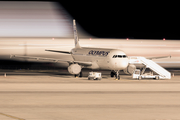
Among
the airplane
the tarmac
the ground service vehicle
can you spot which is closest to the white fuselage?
the airplane

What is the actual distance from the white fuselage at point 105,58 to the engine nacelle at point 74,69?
3.25 metres

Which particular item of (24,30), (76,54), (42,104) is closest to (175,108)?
(42,104)

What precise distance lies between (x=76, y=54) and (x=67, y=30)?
1385 centimetres

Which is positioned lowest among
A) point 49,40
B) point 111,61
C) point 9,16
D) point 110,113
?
point 110,113

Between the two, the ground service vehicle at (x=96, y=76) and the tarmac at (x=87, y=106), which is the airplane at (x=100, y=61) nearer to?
the ground service vehicle at (x=96, y=76)

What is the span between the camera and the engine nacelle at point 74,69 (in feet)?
149

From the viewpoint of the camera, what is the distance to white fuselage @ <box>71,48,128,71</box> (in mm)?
44719

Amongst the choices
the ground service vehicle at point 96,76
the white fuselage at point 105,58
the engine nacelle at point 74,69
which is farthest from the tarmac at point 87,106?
the white fuselage at point 105,58

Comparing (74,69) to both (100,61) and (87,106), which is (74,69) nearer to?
(100,61)

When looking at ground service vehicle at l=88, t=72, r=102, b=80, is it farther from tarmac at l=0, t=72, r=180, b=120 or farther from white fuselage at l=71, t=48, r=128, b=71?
tarmac at l=0, t=72, r=180, b=120

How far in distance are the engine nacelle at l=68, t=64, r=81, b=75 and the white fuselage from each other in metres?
3.25

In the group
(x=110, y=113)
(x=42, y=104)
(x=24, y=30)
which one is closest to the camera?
(x=110, y=113)

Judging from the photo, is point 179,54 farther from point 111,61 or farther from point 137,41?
point 111,61

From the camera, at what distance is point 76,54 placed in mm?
52281
